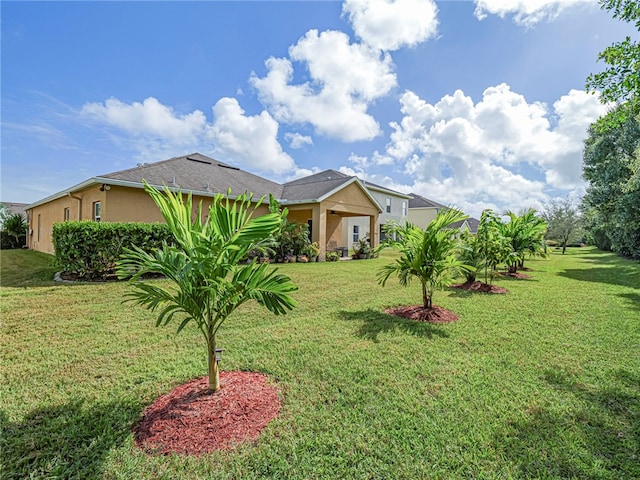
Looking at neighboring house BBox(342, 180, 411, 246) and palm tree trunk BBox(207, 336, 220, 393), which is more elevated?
neighboring house BBox(342, 180, 411, 246)

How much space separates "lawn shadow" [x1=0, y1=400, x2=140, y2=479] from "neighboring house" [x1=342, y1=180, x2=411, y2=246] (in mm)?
20646

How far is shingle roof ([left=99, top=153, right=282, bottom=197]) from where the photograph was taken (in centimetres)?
1379

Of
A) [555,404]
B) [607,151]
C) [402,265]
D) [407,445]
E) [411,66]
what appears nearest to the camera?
[407,445]

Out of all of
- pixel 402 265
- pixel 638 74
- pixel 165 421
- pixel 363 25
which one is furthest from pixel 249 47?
pixel 165 421

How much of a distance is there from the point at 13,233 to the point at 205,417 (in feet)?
107

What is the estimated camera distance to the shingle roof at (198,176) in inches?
543

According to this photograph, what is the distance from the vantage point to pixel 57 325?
586 cm

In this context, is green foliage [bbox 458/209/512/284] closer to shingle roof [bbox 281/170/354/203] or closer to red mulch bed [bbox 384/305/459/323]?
red mulch bed [bbox 384/305/459/323]

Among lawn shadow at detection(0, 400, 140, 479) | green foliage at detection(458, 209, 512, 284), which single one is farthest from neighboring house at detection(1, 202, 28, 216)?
green foliage at detection(458, 209, 512, 284)

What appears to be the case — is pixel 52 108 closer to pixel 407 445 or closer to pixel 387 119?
pixel 407 445

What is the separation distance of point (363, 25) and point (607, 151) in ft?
72.6

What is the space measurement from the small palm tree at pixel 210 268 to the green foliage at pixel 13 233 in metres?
31.9

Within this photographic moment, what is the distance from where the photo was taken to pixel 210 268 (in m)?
2.78

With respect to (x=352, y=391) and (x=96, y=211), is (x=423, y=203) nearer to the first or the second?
(x=96, y=211)
